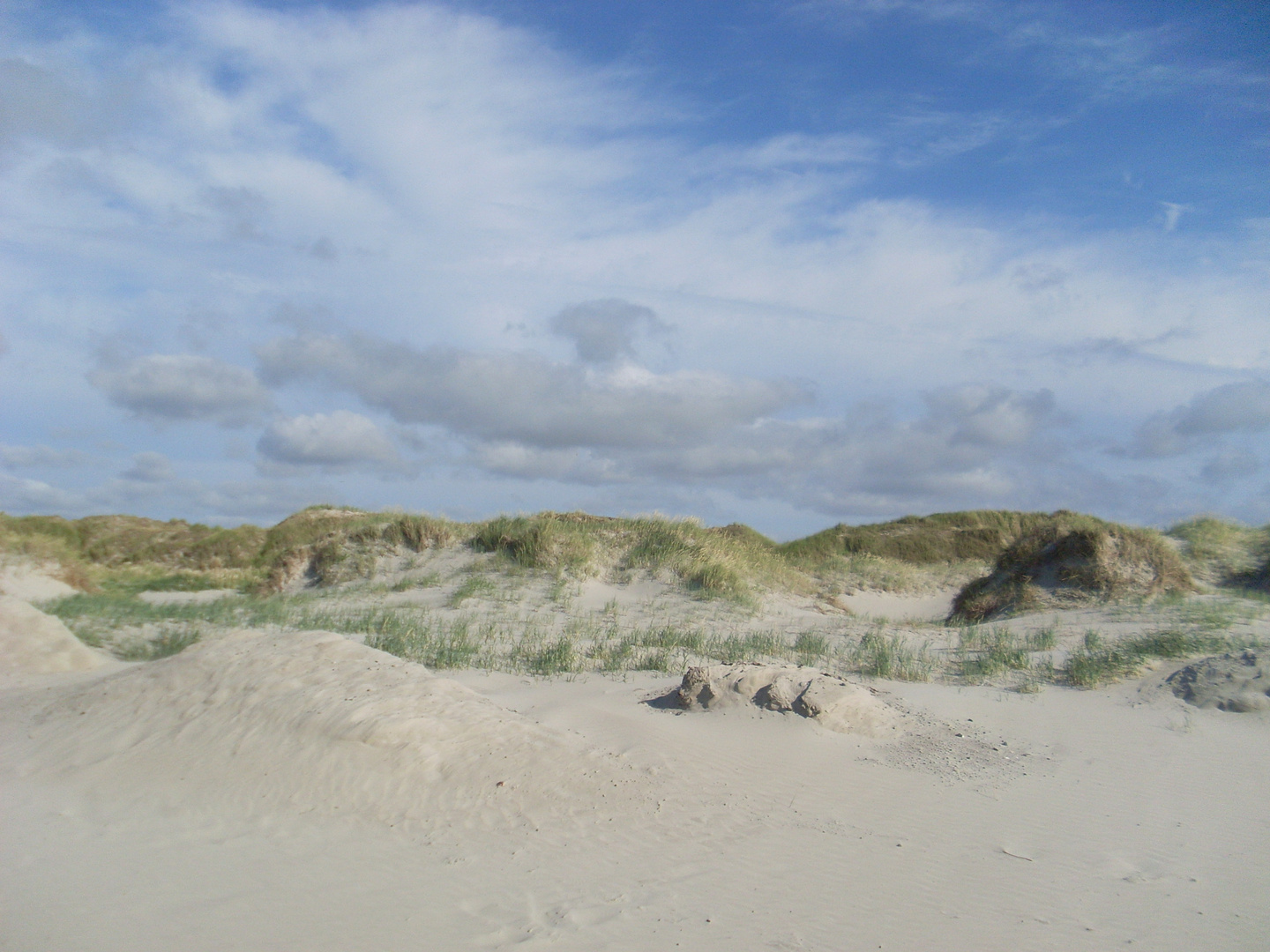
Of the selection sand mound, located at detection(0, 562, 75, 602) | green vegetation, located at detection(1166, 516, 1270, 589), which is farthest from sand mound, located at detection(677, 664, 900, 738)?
sand mound, located at detection(0, 562, 75, 602)

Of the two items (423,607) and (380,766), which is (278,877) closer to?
(380,766)

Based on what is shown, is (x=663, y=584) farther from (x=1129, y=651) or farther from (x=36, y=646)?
(x=36, y=646)

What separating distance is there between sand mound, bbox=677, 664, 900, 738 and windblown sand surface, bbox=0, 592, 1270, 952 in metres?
0.05

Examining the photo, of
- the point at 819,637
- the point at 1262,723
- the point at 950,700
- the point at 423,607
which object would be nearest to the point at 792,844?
the point at 950,700

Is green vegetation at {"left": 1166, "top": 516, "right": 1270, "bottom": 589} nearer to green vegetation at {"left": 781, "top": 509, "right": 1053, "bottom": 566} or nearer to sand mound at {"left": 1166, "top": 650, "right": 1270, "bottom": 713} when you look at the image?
sand mound at {"left": 1166, "top": 650, "right": 1270, "bottom": 713}

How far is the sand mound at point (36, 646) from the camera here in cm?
802

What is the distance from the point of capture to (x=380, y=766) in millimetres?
5082

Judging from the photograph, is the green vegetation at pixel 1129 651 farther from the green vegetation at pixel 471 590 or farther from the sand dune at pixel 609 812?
the green vegetation at pixel 471 590

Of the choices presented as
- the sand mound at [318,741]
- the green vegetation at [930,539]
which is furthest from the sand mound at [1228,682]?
the green vegetation at [930,539]

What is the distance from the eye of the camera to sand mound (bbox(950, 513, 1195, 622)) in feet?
40.6

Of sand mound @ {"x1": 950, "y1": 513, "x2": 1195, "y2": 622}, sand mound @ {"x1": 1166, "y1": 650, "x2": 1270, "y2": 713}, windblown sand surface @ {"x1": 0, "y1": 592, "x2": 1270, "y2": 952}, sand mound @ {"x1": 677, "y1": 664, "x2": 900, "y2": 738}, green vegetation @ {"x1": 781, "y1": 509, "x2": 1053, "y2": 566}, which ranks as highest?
green vegetation @ {"x1": 781, "y1": 509, "x2": 1053, "y2": 566}

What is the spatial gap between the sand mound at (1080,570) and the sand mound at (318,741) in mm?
10049

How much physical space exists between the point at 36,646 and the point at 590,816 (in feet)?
23.2

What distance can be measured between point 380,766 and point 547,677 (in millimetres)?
2802
